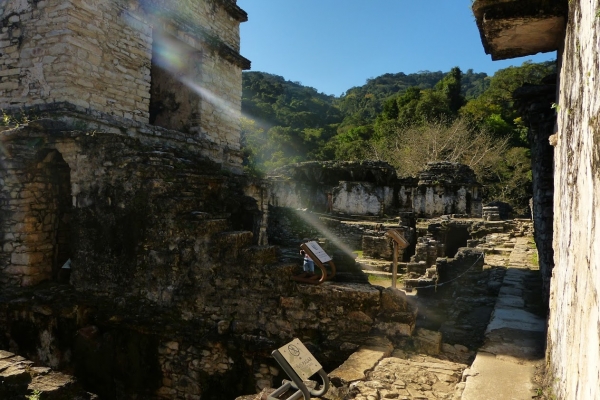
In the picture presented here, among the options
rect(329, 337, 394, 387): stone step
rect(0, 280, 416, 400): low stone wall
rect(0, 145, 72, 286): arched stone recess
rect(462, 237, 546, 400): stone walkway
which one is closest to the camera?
rect(462, 237, 546, 400): stone walkway

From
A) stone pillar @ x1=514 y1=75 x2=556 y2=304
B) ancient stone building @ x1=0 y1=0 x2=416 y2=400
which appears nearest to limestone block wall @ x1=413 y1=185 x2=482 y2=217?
ancient stone building @ x1=0 y1=0 x2=416 y2=400

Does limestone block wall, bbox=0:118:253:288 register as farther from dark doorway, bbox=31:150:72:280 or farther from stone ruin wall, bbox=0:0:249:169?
stone ruin wall, bbox=0:0:249:169

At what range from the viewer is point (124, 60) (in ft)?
26.2

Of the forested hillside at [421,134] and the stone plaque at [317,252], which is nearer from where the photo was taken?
the stone plaque at [317,252]

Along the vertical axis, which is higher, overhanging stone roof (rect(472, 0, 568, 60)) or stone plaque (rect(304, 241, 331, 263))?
overhanging stone roof (rect(472, 0, 568, 60))

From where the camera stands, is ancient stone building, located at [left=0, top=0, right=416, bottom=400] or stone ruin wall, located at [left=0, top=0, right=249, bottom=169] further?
stone ruin wall, located at [left=0, top=0, right=249, bottom=169]

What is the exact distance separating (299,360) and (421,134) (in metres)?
31.0

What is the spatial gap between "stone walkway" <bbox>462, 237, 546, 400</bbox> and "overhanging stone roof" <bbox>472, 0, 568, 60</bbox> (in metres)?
2.83

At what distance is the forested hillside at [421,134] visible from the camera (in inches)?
1158

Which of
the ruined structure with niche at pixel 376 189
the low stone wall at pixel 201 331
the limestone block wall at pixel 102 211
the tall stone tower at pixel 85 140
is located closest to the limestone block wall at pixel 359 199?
the ruined structure with niche at pixel 376 189

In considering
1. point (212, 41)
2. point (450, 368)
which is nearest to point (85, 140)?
point (212, 41)

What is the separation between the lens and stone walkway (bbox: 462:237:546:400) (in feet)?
10.6

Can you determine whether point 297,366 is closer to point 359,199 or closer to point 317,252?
point 317,252

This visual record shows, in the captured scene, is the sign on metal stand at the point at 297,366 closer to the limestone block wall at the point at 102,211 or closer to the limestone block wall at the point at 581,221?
the limestone block wall at the point at 581,221
